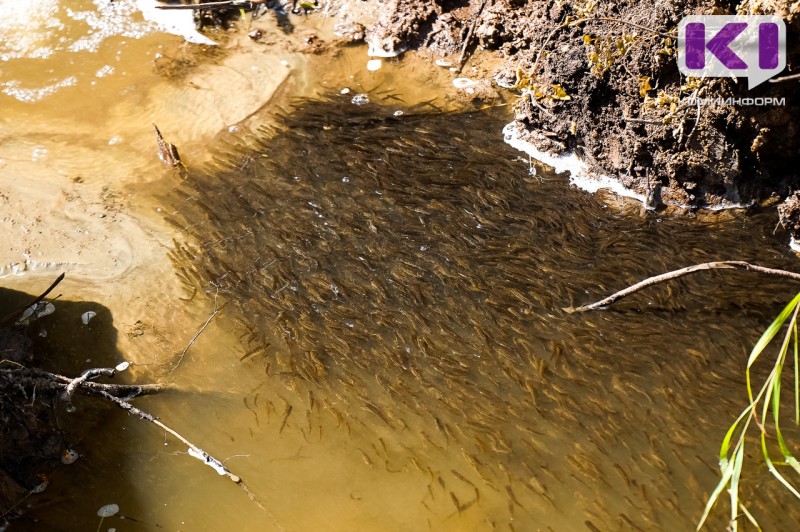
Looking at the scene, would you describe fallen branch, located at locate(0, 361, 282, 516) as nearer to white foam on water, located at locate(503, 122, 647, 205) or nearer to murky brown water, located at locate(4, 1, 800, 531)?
murky brown water, located at locate(4, 1, 800, 531)

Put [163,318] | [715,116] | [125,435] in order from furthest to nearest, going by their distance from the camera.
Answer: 1. [715,116]
2. [163,318]
3. [125,435]

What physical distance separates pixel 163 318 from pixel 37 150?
2.25 metres

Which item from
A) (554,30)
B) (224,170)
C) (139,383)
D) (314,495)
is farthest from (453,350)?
(554,30)

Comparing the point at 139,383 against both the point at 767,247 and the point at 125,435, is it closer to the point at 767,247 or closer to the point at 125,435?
the point at 125,435

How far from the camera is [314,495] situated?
3436 mm

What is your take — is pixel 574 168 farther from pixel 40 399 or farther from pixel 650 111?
pixel 40 399

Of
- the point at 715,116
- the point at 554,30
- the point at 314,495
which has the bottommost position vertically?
the point at 314,495

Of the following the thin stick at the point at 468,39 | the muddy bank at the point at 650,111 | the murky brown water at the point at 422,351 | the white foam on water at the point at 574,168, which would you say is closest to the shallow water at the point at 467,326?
the murky brown water at the point at 422,351
